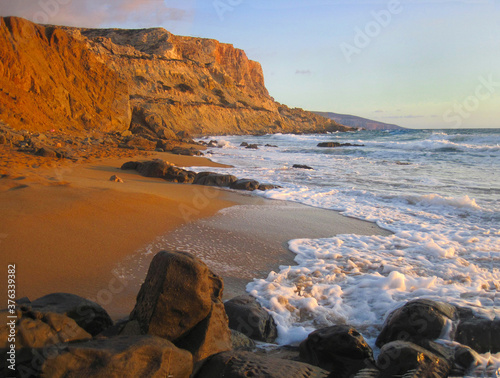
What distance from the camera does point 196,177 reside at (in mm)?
8641

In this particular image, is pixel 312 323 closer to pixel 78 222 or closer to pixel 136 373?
pixel 136 373

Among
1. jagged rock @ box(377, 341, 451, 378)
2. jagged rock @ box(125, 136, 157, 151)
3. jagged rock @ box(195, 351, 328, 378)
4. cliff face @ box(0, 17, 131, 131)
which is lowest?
jagged rock @ box(377, 341, 451, 378)

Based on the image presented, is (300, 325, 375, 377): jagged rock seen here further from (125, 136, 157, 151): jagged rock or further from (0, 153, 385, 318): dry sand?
(125, 136, 157, 151): jagged rock

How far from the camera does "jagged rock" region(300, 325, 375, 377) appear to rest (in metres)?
2.15

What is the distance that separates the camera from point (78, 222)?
4.16 metres

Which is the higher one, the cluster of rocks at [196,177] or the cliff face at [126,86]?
the cliff face at [126,86]

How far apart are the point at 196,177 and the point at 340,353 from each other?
6864 mm

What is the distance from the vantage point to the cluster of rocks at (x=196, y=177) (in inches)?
324

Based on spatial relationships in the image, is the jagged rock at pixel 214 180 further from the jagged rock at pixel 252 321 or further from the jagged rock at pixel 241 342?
the jagged rock at pixel 241 342

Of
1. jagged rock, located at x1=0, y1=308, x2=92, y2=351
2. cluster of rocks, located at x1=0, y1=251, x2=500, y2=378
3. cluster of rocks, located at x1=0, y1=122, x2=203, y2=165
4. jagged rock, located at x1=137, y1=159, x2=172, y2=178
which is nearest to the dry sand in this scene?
cluster of rocks, located at x1=0, y1=251, x2=500, y2=378

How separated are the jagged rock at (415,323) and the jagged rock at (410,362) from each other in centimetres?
27

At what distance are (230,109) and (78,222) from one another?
48.8 metres

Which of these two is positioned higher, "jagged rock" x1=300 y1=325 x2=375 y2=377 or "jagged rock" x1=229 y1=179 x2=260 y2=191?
"jagged rock" x1=229 y1=179 x2=260 y2=191

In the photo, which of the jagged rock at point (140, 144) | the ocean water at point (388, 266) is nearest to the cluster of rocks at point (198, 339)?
the ocean water at point (388, 266)
